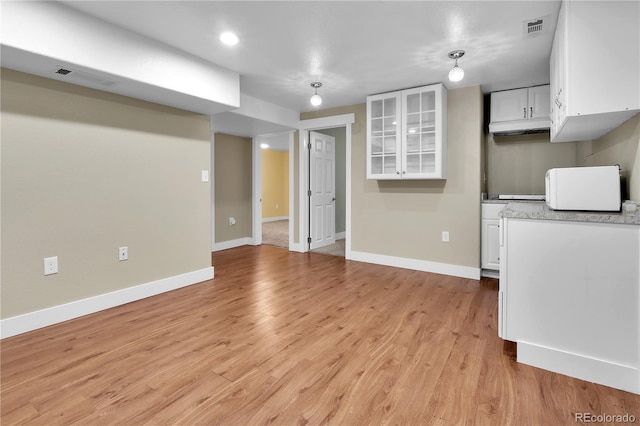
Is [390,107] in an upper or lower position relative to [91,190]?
upper

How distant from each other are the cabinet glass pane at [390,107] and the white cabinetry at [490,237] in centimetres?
162

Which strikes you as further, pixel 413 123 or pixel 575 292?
pixel 413 123

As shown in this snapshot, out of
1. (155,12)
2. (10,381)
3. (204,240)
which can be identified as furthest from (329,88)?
(10,381)

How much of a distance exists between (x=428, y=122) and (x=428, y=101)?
25cm

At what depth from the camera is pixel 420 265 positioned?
4266mm

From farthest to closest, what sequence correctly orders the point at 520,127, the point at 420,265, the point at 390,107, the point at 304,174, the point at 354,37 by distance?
1. the point at 304,174
2. the point at 420,265
3. the point at 390,107
4. the point at 520,127
5. the point at 354,37

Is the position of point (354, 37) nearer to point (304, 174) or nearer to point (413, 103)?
point (413, 103)

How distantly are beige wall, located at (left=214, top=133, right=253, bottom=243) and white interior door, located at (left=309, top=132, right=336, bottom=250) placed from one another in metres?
1.39

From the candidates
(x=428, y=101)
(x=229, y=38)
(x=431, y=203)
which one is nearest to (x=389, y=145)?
(x=428, y=101)

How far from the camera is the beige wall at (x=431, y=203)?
12.8 ft

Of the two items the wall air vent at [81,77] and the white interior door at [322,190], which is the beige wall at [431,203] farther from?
the wall air vent at [81,77]

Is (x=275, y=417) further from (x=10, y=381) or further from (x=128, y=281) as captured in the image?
(x=128, y=281)

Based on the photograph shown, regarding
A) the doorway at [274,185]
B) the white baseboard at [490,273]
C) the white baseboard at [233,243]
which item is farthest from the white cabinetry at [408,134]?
the doorway at [274,185]

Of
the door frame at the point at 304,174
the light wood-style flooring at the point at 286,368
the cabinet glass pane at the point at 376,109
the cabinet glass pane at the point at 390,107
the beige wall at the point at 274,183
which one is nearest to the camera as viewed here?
the light wood-style flooring at the point at 286,368
